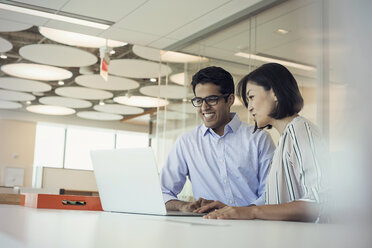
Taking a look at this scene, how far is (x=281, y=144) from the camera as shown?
155 centimetres

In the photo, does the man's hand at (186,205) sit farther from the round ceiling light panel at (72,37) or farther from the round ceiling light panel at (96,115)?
the round ceiling light panel at (96,115)

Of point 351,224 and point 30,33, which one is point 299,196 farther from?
point 30,33

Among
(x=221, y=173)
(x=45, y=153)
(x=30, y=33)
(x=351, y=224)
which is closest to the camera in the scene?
(x=351, y=224)

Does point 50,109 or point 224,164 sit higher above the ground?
point 50,109

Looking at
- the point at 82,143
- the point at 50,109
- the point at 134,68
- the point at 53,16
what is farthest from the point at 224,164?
the point at 82,143

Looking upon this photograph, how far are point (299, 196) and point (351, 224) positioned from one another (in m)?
1.37

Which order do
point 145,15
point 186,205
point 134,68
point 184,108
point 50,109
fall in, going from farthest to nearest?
1. point 50,109
2. point 134,68
3. point 184,108
4. point 145,15
5. point 186,205

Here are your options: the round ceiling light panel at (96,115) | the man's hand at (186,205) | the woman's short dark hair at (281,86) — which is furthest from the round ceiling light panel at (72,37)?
the round ceiling light panel at (96,115)

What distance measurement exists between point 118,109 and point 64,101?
67.0 inches

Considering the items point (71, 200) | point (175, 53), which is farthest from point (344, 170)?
point (175, 53)

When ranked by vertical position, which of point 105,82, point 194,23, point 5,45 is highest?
point 5,45

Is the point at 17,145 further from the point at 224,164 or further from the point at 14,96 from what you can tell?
the point at 224,164

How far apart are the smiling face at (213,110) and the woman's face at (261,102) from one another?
0.50 m

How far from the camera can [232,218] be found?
1234 millimetres
